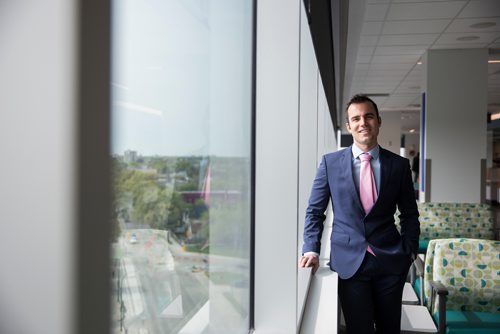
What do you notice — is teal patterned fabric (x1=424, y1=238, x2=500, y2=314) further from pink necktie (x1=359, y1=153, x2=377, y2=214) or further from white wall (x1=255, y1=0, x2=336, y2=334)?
white wall (x1=255, y1=0, x2=336, y2=334)

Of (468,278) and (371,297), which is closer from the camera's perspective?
(371,297)

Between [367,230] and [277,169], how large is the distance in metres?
0.46

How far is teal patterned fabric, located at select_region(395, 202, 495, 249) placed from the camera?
4.98 m

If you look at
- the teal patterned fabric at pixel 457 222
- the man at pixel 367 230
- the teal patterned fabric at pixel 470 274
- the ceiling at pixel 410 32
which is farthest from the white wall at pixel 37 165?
the teal patterned fabric at pixel 457 222

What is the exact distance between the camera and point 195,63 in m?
1.30

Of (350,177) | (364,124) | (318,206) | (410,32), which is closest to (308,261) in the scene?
(318,206)

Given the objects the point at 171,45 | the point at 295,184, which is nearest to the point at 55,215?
the point at 171,45

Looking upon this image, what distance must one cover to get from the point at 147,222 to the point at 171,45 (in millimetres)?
426

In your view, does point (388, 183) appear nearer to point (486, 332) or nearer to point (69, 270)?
point (486, 332)

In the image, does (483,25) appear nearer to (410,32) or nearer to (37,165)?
(410,32)

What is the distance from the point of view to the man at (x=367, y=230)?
194cm

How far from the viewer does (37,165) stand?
350mm

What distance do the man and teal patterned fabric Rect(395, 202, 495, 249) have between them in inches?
130

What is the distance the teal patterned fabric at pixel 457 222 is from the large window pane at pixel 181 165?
375 centimetres
